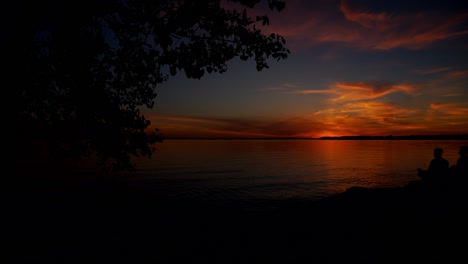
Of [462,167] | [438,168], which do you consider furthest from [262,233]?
[462,167]

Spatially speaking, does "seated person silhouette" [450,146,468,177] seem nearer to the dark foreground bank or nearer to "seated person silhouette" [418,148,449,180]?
"seated person silhouette" [418,148,449,180]

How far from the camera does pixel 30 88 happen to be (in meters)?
10.8

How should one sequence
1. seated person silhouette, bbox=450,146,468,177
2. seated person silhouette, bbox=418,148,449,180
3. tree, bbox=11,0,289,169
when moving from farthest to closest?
seated person silhouette, bbox=418,148,449,180
seated person silhouette, bbox=450,146,468,177
tree, bbox=11,0,289,169

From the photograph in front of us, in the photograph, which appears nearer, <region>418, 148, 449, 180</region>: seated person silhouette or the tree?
the tree

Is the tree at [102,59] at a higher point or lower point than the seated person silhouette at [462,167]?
higher

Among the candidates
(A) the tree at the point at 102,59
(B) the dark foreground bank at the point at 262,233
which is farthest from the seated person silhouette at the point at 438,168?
(A) the tree at the point at 102,59

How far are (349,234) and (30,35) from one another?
13266 millimetres

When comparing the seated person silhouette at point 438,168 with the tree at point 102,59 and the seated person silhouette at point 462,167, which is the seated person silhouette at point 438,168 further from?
the tree at point 102,59

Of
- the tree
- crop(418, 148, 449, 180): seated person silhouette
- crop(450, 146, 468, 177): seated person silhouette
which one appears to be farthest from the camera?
crop(418, 148, 449, 180): seated person silhouette

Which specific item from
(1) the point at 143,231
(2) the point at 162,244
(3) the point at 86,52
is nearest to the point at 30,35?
(3) the point at 86,52

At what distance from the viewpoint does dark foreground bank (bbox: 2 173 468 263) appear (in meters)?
10.0

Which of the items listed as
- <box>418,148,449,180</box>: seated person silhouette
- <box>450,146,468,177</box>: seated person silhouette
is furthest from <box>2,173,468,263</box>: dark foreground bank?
<box>450,146,468,177</box>: seated person silhouette

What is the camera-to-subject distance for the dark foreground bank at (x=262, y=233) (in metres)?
10.0

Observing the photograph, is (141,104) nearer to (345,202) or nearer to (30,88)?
(30,88)
